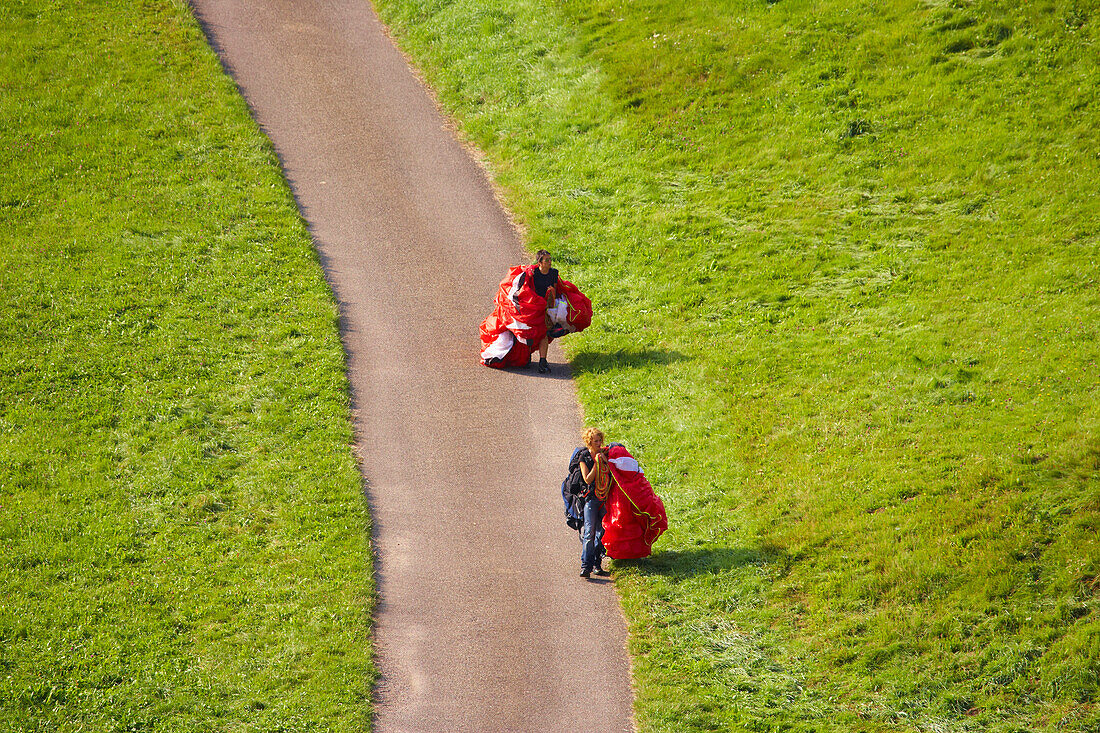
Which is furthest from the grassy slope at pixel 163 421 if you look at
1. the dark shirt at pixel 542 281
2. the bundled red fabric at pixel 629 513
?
the dark shirt at pixel 542 281

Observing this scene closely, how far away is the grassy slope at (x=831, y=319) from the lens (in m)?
11.4

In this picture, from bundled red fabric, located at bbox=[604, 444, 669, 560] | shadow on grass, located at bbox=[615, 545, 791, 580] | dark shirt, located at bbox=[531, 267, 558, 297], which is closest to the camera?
bundled red fabric, located at bbox=[604, 444, 669, 560]

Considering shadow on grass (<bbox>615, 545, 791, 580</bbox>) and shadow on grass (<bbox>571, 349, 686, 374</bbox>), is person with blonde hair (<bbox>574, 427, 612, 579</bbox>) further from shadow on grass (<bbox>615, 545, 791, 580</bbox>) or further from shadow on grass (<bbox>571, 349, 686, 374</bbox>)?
shadow on grass (<bbox>571, 349, 686, 374</bbox>)

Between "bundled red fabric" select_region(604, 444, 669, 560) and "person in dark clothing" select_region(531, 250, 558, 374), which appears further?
"person in dark clothing" select_region(531, 250, 558, 374)

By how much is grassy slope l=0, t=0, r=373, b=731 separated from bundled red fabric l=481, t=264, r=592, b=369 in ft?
8.58

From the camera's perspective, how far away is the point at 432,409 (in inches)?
620

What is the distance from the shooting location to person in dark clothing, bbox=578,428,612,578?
40.2 ft

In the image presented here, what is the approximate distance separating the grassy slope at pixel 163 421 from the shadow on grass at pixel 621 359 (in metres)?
4.06

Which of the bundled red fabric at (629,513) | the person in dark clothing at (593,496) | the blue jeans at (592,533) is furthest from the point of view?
the blue jeans at (592,533)

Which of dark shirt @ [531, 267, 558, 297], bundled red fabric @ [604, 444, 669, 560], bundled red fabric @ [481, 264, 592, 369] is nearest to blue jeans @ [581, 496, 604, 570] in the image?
bundled red fabric @ [604, 444, 669, 560]

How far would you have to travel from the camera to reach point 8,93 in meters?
23.4

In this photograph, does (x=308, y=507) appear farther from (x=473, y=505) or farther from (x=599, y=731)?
(x=599, y=731)

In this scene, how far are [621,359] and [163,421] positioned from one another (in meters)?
7.29

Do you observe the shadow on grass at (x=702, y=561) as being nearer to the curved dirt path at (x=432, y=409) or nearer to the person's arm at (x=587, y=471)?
the curved dirt path at (x=432, y=409)
